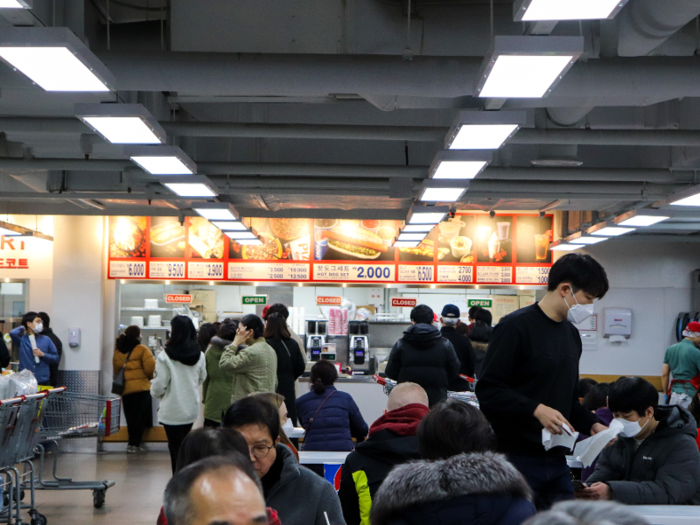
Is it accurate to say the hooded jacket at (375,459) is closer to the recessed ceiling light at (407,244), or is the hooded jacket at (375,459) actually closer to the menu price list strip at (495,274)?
the recessed ceiling light at (407,244)

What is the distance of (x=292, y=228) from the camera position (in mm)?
10586

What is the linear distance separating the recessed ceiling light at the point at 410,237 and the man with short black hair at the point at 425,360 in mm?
2923

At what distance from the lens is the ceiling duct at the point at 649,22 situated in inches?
130

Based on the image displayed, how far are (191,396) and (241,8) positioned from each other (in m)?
3.59

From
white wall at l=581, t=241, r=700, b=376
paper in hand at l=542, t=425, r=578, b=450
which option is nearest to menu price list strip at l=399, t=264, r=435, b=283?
white wall at l=581, t=241, r=700, b=376

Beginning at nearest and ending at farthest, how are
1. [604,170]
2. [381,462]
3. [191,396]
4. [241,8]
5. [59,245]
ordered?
[381,462] < [241,8] < [191,396] < [604,170] < [59,245]

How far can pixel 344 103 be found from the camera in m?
6.23

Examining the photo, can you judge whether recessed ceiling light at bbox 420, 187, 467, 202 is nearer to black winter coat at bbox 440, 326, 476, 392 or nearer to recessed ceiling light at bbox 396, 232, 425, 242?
black winter coat at bbox 440, 326, 476, 392

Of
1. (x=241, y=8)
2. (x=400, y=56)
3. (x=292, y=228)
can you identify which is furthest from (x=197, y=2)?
(x=292, y=228)

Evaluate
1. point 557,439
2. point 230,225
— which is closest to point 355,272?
point 230,225

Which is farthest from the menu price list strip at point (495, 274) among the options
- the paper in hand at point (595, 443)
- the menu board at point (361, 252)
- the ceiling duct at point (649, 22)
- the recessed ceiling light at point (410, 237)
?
the paper in hand at point (595, 443)

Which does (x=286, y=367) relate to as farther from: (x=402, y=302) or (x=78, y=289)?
(x=402, y=302)

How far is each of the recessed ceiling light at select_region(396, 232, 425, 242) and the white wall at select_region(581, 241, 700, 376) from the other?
3.40 m

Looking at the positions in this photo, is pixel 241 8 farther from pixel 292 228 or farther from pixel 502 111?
pixel 292 228
